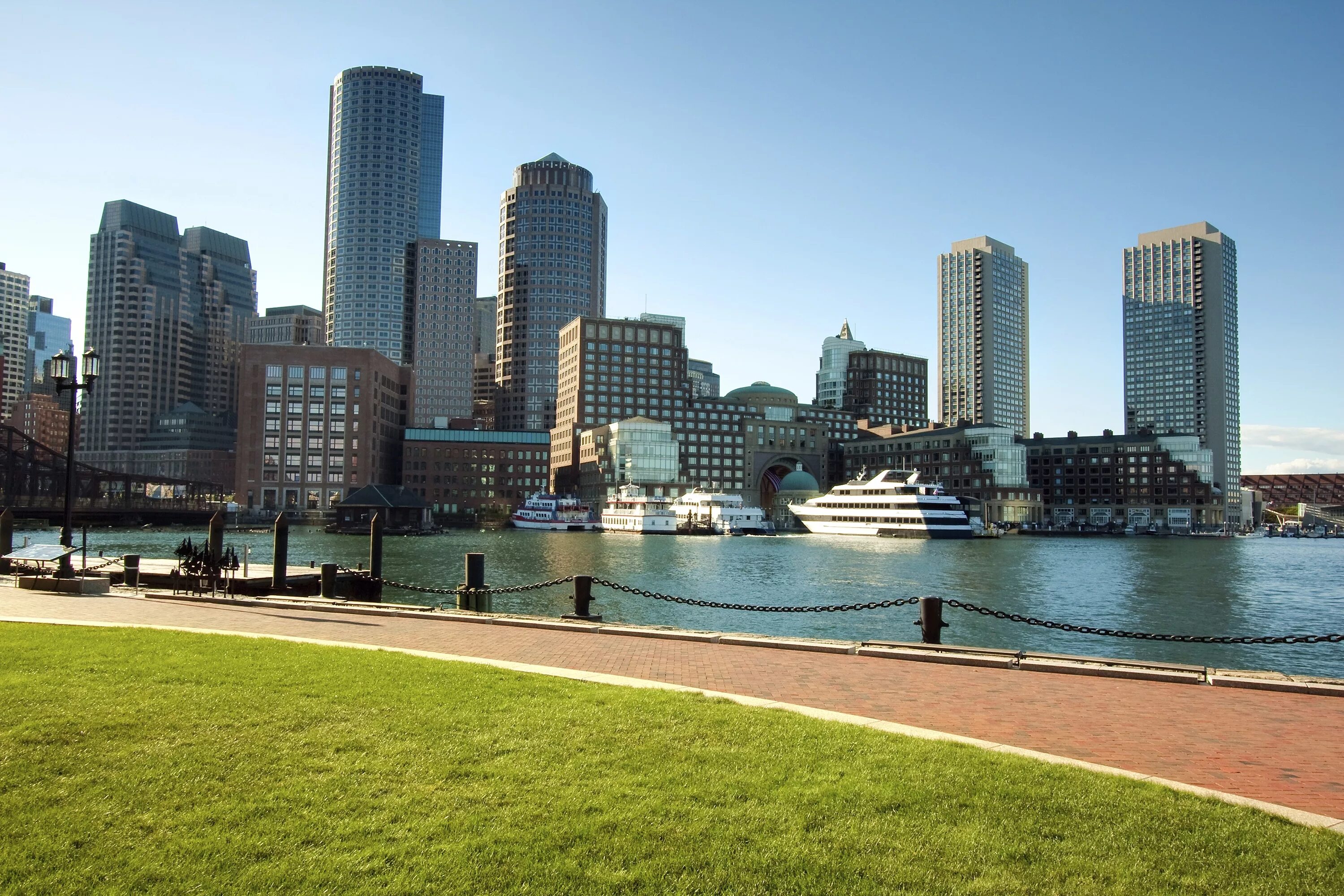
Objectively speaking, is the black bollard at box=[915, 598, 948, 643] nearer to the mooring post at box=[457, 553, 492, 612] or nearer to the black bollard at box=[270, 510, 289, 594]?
the mooring post at box=[457, 553, 492, 612]

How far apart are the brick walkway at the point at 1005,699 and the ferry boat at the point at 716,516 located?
136105mm

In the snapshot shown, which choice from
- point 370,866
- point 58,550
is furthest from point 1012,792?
point 58,550

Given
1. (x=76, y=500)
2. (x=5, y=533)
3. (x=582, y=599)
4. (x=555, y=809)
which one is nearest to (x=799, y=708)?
(x=555, y=809)

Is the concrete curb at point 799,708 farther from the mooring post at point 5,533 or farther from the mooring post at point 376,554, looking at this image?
the mooring post at point 5,533

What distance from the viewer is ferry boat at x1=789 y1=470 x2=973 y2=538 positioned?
138500 mm

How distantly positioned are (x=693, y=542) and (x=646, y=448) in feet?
182

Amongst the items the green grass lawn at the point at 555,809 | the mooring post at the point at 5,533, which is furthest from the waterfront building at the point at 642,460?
the green grass lawn at the point at 555,809

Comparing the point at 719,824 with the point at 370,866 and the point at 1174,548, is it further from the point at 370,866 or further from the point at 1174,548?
the point at 1174,548

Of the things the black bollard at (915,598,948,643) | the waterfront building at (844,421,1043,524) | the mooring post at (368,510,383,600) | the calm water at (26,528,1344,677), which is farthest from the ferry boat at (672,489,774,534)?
the black bollard at (915,598,948,643)

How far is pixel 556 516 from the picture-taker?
16912cm

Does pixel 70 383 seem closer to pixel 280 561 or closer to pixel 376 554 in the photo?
pixel 280 561

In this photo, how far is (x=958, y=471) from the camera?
196500mm

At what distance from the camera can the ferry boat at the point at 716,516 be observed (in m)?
159

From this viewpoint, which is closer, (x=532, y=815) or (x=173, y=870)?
(x=173, y=870)
